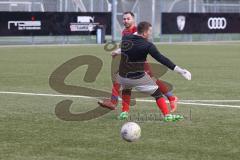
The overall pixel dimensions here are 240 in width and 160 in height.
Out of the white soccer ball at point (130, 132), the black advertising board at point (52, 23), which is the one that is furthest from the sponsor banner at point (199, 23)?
the white soccer ball at point (130, 132)

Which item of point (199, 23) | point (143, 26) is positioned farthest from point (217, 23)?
point (143, 26)

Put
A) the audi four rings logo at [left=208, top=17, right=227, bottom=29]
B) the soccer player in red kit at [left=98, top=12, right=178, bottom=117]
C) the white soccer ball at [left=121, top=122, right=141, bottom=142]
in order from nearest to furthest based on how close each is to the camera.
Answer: the white soccer ball at [left=121, top=122, right=141, bottom=142], the soccer player in red kit at [left=98, top=12, right=178, bottom=117], the audi four rings logo at [left=208, top=17, right=227, bottom=29]

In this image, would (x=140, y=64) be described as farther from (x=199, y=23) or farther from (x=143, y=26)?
(x=199, y=23)

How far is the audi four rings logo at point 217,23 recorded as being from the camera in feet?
160

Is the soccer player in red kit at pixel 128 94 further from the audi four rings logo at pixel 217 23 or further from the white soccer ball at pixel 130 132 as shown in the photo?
the audi four rings logo at pixel 217 23

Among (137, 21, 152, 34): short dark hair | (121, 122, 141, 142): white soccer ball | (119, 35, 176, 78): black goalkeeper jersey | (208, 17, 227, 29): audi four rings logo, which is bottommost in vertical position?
(121, 122, 141, 142): white soccer ball

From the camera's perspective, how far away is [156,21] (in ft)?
158

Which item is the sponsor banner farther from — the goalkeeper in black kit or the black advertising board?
the goalkeeper in black kit

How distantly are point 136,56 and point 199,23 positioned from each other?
124ft

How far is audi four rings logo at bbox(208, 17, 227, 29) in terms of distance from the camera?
160 feet

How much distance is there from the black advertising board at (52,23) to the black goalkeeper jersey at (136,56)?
2949 cm

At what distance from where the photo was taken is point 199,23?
1895 inches

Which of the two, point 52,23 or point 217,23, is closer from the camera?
point 52,23

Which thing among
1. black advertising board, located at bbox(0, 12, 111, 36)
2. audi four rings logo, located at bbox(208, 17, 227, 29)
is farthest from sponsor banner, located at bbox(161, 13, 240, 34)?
black advertising board, located at bbox(0, 12, 111, 36)
